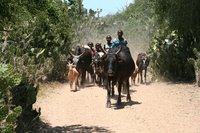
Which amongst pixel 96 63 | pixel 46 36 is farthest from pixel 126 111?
pixel 46 36

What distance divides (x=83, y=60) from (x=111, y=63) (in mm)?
6715

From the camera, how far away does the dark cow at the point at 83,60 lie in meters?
20.0

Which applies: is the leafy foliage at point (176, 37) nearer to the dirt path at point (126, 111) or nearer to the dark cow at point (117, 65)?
the dirt path at point (126, 111)

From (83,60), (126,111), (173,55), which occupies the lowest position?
(126,111)

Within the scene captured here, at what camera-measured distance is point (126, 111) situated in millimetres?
13258

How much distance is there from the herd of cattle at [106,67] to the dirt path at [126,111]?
581 mm

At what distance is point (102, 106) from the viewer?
1447 cm

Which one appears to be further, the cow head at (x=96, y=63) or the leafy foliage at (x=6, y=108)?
the cow head at (x=96, y=63)

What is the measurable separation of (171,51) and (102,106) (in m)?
8.20

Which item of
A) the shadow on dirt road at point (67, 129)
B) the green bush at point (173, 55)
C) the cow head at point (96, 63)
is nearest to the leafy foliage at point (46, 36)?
the cow head at point (96, 63)

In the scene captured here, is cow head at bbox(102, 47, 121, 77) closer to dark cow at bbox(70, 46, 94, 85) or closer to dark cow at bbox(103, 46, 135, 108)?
dark cow at bbox(103, 46, 135, 108)

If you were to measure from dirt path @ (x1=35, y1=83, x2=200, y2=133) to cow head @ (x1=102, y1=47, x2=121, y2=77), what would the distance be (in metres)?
1.10

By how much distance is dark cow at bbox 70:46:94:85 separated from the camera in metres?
20.0

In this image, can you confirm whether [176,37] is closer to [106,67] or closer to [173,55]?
[173,55]
